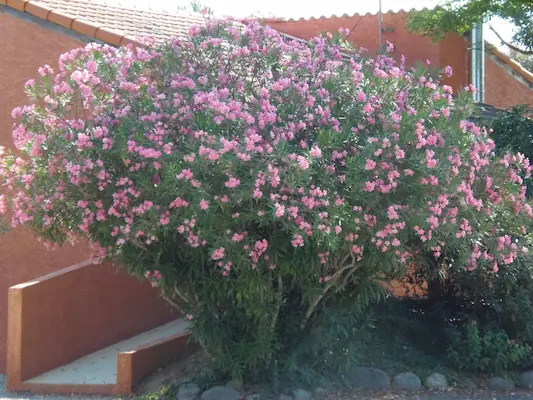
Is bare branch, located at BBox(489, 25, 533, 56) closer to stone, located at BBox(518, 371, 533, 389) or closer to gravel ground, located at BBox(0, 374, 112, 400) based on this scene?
stone, located at BBox(518, 371, 533, 389)

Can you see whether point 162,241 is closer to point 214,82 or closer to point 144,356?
point 214,82

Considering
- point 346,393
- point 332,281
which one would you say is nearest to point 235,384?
point 346,393

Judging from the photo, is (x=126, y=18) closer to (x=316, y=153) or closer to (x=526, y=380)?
(x=316, y=153)

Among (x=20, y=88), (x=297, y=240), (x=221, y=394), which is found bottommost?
(x=221, y=394)

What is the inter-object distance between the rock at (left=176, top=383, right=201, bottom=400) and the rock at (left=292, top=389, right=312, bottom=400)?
0.93 meters

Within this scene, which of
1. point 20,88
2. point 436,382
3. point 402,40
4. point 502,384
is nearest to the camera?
point 436,382

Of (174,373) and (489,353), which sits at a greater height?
(489,353)

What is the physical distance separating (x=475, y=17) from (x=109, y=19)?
524cm

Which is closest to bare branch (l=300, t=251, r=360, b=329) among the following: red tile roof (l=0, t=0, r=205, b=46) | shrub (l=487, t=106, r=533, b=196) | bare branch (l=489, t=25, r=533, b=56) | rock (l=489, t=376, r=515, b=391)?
rock (l=489, t=376, r=515, b=391)

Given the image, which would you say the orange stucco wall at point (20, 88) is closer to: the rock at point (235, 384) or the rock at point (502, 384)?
the rock at point (235, 384)

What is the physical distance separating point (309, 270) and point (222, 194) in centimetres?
113

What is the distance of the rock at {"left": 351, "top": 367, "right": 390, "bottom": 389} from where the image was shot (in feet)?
23.4

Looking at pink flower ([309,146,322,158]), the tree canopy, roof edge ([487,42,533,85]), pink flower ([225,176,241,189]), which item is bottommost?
pink flower ([225,176,241,189])

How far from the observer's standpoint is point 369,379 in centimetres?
716
